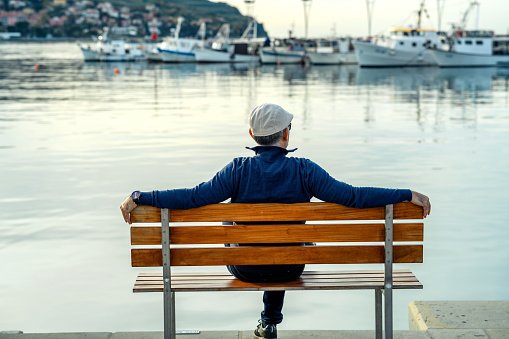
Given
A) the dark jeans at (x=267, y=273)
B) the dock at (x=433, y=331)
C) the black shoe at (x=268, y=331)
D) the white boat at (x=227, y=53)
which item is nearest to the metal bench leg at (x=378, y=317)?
the dock at (x=433, y=331)

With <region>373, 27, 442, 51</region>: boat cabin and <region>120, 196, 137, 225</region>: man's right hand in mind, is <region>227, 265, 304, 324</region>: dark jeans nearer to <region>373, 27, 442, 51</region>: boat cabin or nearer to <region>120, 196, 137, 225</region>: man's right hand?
<region>120, 196, 137, 225</region>: man's right hand

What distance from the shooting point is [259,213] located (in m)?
3.30

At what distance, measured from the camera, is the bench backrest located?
130 inches

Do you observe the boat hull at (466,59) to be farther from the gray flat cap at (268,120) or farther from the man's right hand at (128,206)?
the man's right hand at (128,206)

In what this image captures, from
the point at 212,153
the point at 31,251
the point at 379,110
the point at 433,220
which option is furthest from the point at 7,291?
the point at 379,110

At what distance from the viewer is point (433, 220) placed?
26.0ft

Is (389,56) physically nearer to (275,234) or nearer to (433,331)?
(433,331)

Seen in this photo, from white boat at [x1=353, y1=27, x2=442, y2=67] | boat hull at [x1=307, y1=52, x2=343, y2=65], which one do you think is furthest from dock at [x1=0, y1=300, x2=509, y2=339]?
boat hull at [x1=307, y1=52, x2=343, y2=65]

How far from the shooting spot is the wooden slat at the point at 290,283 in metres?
3.48

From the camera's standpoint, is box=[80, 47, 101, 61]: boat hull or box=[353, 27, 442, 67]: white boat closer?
box=[353, 27, 442, 67]: white boat

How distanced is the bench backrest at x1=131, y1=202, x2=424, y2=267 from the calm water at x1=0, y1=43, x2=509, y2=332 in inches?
65.4

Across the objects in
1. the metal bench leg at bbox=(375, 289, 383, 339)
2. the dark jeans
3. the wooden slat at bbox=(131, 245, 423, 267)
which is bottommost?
the metal bench leg at bbox=(375, 289, 383, 339)

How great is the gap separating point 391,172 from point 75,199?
439 cm

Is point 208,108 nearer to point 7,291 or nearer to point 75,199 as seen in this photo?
point 75,199
